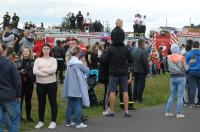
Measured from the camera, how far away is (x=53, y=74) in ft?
34.8

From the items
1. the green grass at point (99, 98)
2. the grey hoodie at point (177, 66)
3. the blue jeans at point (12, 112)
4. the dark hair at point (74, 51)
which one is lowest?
the green grass at point (99, 98)

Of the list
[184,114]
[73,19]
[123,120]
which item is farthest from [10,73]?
[73,19]

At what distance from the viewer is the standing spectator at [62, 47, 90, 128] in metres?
10.8

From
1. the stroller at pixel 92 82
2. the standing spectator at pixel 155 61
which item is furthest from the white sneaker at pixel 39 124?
the standing spectator at pixel 155 61

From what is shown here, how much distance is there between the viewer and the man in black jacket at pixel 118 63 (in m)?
12.3

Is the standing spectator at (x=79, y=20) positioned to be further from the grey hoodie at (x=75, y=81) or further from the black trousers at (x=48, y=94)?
the black trousers at (x=48, y=94)

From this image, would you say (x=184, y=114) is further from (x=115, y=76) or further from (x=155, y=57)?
(x=155, y=57)

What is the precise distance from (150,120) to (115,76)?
1400mm

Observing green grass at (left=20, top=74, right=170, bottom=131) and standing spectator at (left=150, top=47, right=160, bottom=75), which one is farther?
standing spectator at (left=150, top=47, right=160, bottom=75)

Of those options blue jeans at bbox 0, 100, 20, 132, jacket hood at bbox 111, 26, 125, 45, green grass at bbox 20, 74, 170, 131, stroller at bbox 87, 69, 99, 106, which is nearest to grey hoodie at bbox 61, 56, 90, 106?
green grass at bbox 20, 74, 170, 131

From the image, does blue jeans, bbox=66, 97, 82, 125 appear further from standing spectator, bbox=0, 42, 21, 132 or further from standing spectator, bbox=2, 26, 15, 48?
standing spectator, bbox=2, 26, 15, 48

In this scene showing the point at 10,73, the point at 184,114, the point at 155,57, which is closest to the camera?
the point at 10,73

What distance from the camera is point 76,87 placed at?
10797mm

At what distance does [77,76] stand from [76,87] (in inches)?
9.7
